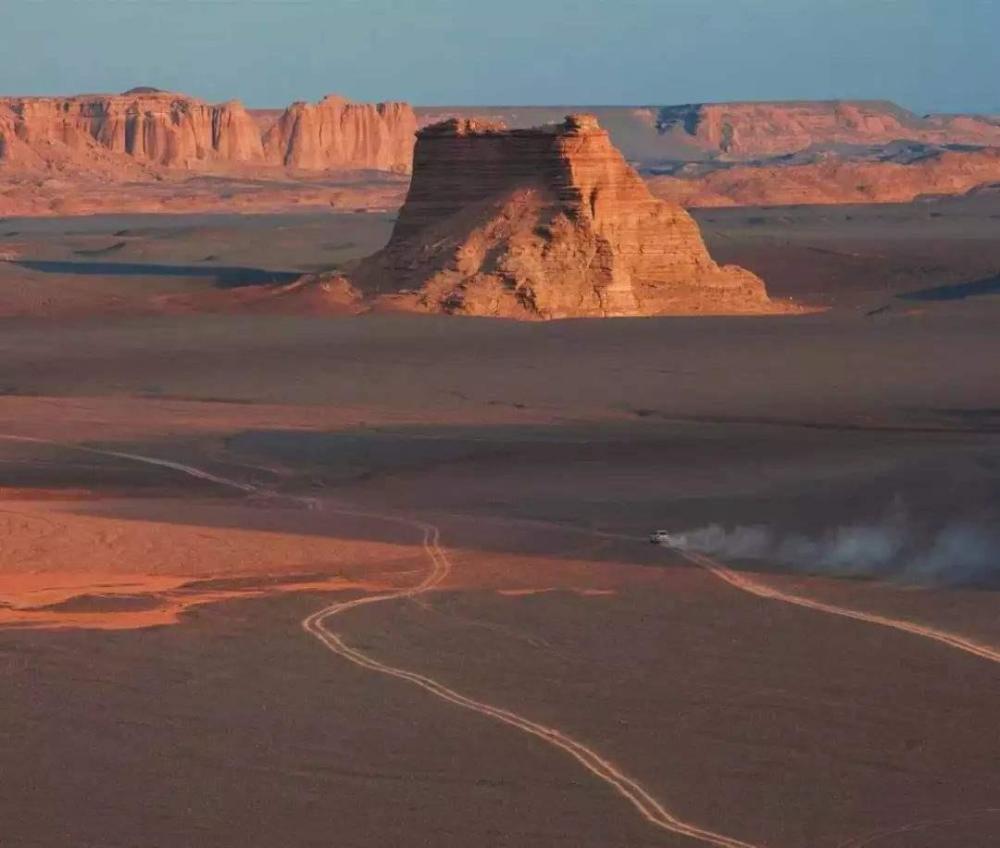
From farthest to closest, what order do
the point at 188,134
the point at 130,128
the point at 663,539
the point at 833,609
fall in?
the point at 188,134 < the point at 130,128 < the point at 663,539 < the point at 833,609

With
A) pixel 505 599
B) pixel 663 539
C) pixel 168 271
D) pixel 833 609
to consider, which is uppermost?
pixel 833 609

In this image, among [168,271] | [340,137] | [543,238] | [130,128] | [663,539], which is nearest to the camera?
[663,539]

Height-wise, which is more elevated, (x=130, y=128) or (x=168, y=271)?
(x=130, y=128)

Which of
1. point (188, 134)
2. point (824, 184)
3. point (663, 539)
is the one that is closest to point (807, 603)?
point (663, 539)

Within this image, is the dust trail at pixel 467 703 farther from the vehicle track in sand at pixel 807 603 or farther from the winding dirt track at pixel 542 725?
the vehicle track in sand at pixel 807 603

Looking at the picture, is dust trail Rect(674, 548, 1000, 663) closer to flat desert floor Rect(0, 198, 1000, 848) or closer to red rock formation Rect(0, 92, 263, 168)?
flat desert floor Rect(0, 198, 1000, 848)

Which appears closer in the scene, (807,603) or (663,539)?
(807,603)

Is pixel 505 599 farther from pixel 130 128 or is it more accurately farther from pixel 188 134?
pixel 188 134
